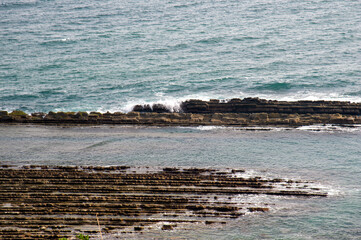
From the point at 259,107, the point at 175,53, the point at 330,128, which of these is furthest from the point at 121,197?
the point at 175,53

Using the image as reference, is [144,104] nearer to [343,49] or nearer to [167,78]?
[167,78]

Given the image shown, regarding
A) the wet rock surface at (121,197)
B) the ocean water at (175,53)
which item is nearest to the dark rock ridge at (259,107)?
the ocean water at (175,53)

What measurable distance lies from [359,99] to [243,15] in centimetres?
4188

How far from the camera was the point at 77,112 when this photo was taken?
51906 millimetres

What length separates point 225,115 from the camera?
168ft

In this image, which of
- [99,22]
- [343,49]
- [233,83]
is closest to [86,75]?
[233,83]

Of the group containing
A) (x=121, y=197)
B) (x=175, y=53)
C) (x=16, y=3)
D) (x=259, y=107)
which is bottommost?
(x=121, y=197)

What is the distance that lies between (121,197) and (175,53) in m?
42.1

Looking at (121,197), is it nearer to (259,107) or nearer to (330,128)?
(259,107)

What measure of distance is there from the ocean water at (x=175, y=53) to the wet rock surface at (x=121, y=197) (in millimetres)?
18471

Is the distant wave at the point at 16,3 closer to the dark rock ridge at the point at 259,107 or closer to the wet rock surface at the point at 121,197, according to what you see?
the dark rock ridge at the point at 259,107

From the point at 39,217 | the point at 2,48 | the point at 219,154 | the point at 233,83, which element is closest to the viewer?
the point at 39,217

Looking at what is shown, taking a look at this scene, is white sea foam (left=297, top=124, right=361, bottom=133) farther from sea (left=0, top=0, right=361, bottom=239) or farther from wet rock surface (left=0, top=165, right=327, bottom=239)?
wet rock surface (left=0, top=165, right=327, bottom=239)

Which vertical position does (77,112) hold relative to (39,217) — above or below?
above
